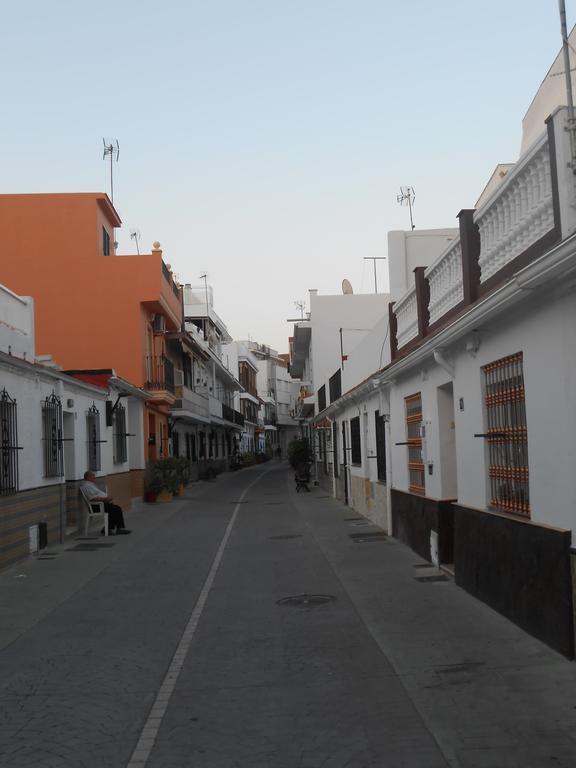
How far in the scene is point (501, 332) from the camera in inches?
320

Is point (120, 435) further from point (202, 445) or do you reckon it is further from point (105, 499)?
point (202, 445)

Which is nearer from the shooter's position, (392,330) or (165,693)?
(165,693)

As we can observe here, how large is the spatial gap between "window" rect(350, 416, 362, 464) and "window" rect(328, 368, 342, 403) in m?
2.92

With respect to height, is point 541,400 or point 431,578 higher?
point 541,400

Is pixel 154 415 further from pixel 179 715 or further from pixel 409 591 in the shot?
pixel 179 715

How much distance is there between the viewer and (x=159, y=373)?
31031mm

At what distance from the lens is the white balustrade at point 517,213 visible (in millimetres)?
7008

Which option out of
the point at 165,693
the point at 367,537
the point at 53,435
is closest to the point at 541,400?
the point at 165,693

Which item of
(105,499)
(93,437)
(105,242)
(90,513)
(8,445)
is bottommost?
(90,513)

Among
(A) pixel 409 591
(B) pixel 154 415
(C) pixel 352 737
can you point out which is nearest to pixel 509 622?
(A) pixel 409 591

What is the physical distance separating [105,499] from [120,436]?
596cm

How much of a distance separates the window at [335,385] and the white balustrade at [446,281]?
13.6 m

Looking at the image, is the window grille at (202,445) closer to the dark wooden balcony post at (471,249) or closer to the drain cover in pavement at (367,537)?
the drain cover in pavement at (367,537)

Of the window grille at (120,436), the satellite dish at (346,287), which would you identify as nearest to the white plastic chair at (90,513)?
the window grille at (120,436)
